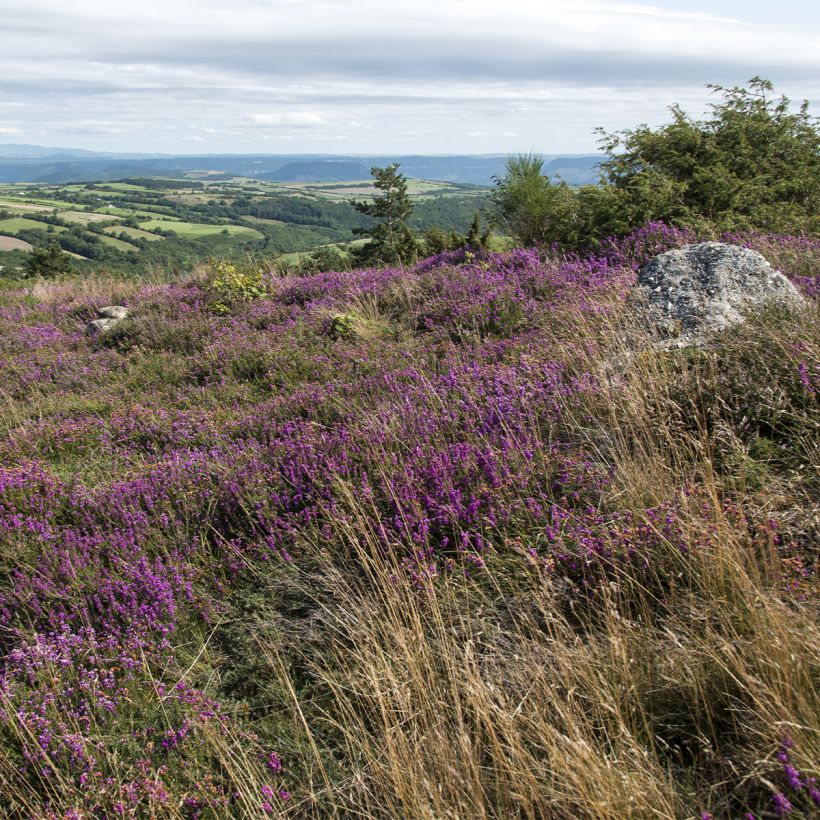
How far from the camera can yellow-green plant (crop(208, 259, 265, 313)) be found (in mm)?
10016

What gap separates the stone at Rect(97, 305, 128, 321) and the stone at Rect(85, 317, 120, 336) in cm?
23

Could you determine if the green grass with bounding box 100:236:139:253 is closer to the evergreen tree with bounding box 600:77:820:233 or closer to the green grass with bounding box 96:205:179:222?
the green grass with bounding box 96:205:179:222

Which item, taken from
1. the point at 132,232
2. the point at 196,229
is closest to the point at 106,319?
the point at 132,232

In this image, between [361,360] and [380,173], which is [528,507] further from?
[380,173]

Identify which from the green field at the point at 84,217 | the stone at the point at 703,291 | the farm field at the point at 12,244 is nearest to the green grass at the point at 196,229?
the green field at the point at 84,217

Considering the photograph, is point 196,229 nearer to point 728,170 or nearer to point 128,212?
point 128,212

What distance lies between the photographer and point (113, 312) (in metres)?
10.6

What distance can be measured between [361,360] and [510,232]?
660 cm

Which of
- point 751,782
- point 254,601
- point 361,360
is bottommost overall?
point 254,601

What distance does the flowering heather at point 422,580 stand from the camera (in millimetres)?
1850

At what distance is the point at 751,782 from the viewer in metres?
1.60

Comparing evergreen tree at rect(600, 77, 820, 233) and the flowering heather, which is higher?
evergreen tree at rect(600, 77, 820, 233)

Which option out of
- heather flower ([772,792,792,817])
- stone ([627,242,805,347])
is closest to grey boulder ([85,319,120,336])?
stone ([627,242,805,347])

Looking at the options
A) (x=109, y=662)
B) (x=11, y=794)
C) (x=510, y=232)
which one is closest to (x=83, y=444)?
(x=109, y=662)
